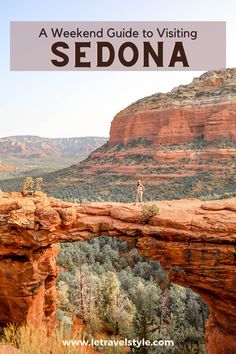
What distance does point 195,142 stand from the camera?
234 feet

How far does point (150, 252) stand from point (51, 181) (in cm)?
6698

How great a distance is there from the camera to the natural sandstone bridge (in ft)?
38.8

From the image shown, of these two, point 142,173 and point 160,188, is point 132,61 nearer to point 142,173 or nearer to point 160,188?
point 160,188

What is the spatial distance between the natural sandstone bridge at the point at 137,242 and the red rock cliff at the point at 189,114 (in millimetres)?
58700

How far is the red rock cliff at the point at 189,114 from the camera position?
6862 cm

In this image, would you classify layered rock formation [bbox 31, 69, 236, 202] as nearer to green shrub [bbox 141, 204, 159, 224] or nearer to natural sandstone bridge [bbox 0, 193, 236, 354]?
natural sandstone bridge [bbox 0, 193, 236, 354]

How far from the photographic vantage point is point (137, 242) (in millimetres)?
12867

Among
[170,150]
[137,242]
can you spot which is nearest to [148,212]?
[137,242]

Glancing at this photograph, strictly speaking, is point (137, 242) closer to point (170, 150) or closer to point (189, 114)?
point (170, 150)

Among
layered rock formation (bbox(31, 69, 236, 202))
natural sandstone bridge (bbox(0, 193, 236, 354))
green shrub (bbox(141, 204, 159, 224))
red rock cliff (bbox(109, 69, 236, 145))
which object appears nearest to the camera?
natural sandstone bridge (bbox(0, 193, 236, 354))

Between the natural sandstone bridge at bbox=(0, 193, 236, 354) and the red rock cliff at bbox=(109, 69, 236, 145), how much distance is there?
5870cm

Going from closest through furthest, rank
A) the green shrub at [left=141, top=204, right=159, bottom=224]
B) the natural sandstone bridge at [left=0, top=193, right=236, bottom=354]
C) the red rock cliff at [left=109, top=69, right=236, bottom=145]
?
the natural sandstone bridge at [left=0, top=193, right=236, bottom=354], the green shrub at [left=141, top=204, right=159, bottom=224], the red rock cliff at [left=109, top=69, right=236, bottom=145]

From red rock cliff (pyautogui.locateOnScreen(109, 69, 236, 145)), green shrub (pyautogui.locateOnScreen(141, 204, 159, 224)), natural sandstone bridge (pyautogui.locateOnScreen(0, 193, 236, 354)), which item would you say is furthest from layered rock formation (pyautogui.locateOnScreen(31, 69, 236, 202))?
green shrub (pyautogui.locateOnScreen(141, 204, 159, 224))

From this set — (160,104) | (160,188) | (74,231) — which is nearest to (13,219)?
(74,231)
